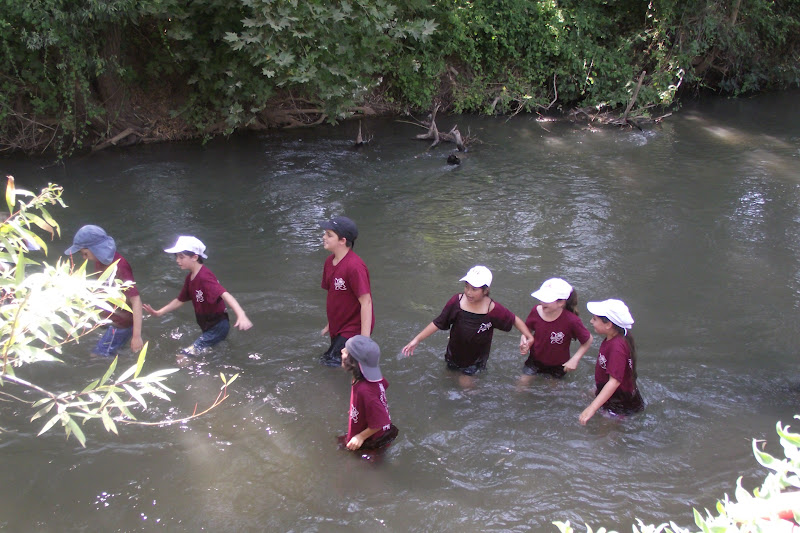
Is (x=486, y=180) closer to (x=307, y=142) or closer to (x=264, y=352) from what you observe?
(x=307, y=142)

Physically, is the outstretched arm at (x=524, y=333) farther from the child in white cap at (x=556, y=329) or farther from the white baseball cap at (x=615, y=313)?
the white baseball cap at (x=615, y=313)

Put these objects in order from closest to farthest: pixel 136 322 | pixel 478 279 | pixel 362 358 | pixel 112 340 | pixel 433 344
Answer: pixel 362 358 → pixel 478 279 → pixel 136 322 → pixel 112 340 → pixel 433 344

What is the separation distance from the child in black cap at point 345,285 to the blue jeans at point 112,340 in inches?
76.4

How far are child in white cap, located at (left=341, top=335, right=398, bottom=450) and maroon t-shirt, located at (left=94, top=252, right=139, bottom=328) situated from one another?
2.18 meters

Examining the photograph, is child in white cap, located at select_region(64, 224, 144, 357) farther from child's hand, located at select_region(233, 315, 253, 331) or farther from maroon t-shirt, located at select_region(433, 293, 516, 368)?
maroon t-shirt, located at select_region(433, 293, 516, 368)

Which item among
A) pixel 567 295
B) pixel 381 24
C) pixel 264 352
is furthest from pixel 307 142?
pixel 567 295

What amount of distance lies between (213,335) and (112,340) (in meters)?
0.90

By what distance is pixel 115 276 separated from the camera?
558cm

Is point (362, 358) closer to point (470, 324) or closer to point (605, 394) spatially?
point (470, 324)

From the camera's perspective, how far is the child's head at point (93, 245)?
5.38 meters

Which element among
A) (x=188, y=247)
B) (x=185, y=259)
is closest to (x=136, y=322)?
(x=185, y=259)

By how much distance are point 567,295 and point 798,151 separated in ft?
36.0

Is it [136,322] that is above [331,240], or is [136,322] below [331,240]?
below

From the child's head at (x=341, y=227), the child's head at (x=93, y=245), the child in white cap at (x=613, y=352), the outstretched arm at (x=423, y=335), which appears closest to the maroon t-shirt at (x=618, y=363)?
the child in white cap at (x=613, y=352)
